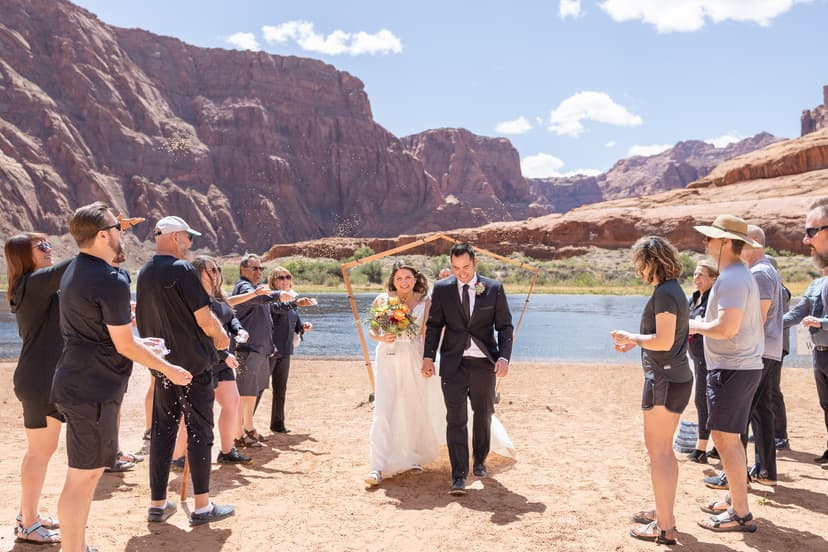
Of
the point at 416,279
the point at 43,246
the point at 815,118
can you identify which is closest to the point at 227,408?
the point at 416,279

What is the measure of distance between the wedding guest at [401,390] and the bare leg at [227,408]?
144 cm

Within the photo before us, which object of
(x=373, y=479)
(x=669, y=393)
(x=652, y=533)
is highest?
(x=669, y=393)

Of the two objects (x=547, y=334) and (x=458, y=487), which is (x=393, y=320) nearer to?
(x=458, y=487)

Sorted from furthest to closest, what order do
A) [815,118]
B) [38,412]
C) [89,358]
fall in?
[815,118] < [38,412] < [89,358]

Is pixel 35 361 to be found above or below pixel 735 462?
above

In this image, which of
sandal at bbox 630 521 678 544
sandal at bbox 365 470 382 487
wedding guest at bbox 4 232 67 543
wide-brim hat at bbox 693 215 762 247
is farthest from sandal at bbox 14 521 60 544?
wide-brim hat at bbox 693 215 762 247

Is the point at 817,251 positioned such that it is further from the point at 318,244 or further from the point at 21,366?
the point at 318,244

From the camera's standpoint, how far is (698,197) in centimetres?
9181

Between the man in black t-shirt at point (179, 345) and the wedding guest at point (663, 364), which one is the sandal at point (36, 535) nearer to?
the man in black t-shirt at point (179, 345)

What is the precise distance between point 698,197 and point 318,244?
5793 centimetres

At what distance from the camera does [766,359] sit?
19.4 ft

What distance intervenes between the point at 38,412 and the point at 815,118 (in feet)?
677

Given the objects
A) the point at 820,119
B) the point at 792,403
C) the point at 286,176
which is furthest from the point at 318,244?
the point at 820,119

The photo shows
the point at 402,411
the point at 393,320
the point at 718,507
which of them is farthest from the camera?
the point at 402,411
